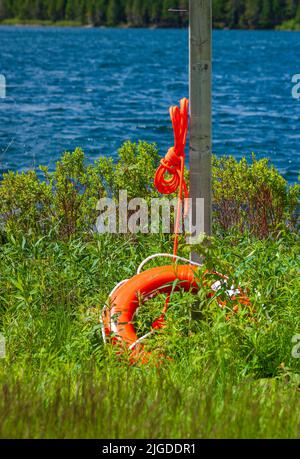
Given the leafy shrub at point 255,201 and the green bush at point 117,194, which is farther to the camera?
the leafy shrub at point 255,201

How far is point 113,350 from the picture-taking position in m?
4.57

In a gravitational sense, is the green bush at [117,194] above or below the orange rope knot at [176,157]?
below

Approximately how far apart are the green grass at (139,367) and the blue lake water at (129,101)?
5.06 feet

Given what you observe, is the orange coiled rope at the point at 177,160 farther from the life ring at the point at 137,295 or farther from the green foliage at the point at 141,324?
the green foliage at the point at 141,324

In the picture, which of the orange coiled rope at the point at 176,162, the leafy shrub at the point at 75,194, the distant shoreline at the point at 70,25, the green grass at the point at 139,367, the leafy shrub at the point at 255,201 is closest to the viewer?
the green grass at the point at 139,367

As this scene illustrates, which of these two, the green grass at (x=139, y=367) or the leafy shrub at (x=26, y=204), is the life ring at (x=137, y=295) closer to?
the green grass at (x=139, y=367)

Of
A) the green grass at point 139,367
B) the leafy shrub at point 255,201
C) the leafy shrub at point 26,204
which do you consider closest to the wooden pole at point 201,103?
the green grass at point 139,367

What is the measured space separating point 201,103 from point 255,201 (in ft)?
7.90

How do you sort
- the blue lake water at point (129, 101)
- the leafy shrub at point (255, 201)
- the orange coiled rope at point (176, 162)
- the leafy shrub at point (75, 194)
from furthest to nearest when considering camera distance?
1. the blue lake water at point (129, 101)
2. the leafy shrub at point (255, 201)
3. the leafy shrub at point (75, 194)
4. the orange coiled rope at point (176, 162)

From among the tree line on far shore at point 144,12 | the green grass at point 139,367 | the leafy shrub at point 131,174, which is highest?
the tree line on far shore at point 144,12

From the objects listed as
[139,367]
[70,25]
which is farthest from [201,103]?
[70,25]

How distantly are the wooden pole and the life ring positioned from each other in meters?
0.34

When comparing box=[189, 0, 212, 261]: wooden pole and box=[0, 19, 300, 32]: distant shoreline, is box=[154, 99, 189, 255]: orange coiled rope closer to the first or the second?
box=[189, 0, 212, 261]: wooden pole

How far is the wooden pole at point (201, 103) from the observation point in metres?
5.00
